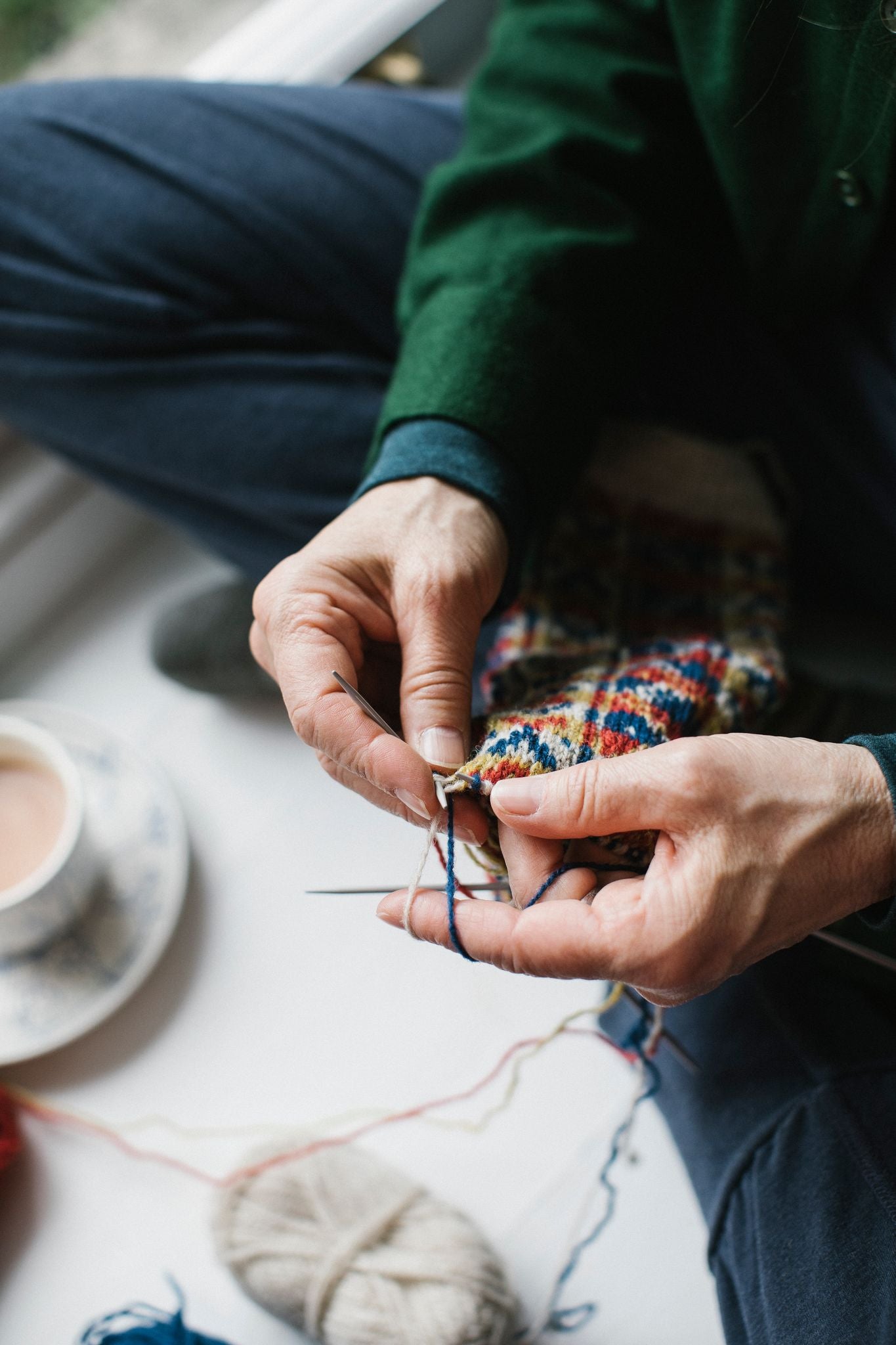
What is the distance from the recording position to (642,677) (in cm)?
63

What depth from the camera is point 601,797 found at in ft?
1.62

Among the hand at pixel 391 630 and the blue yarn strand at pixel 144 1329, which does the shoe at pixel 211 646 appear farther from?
the blue yarn strand at pixel 144 1329

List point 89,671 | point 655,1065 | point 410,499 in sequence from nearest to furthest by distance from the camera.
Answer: point 410,499
point 655,1065
point 89,671

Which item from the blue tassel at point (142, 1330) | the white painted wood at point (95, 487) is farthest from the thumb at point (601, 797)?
the white painted wood at point (95, 487)

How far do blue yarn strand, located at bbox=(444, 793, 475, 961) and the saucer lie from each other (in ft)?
1.29

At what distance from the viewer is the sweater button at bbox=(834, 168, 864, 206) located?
0.63m

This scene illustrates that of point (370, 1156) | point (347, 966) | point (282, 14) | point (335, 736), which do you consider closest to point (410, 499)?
point (335, 736)

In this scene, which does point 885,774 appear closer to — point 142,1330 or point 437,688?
point 437,688

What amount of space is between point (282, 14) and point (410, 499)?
3.01ft

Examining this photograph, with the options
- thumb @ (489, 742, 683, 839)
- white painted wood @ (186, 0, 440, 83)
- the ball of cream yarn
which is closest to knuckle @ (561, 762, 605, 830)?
thumb @ (489, 742, 683, 839)

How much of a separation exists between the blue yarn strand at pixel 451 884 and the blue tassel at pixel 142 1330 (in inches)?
16.8

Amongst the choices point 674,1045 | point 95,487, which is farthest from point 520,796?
point 95,487

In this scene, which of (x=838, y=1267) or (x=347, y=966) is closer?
(x=838, y=1267)

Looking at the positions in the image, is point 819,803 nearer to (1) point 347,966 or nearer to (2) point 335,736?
(2) point 335,736
